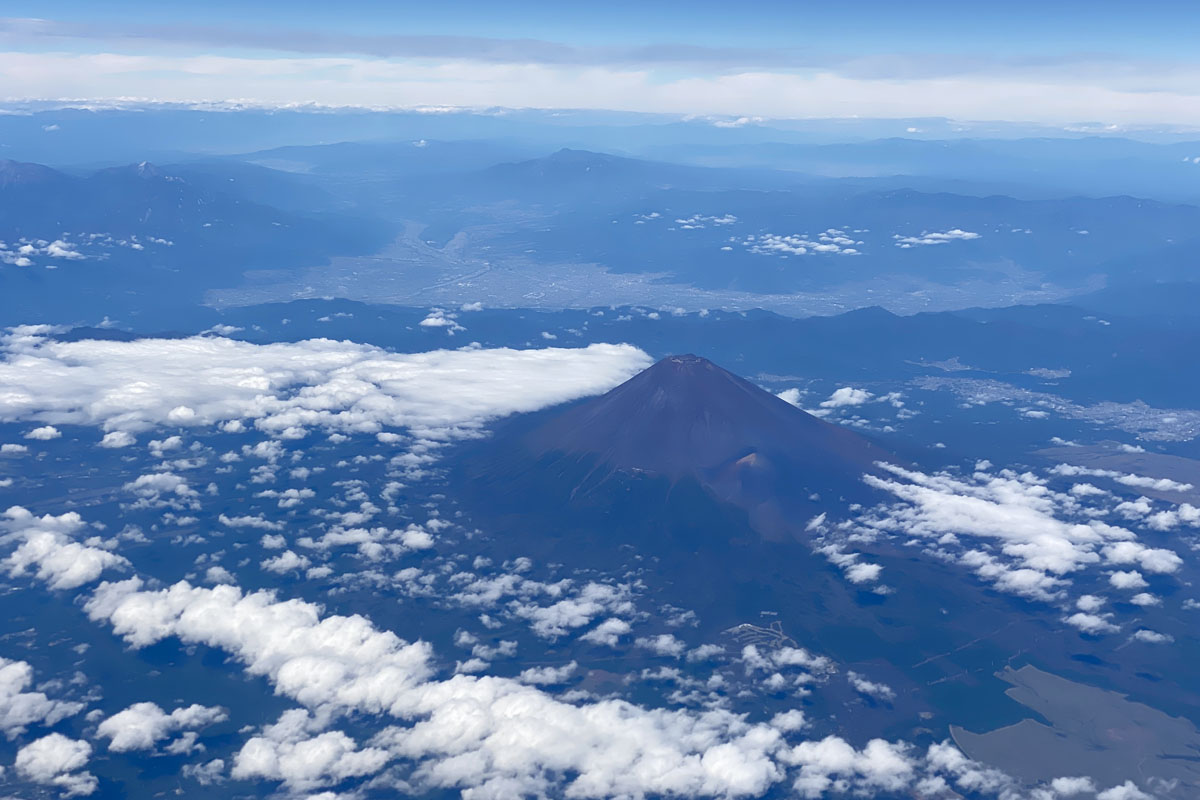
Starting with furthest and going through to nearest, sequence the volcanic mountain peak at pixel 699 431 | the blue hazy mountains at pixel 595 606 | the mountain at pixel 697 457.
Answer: the volcanic mountain peak at pixel 699 431 < the mountain at pixel 697 457 < the blue hazy mountains at pixel 595 606

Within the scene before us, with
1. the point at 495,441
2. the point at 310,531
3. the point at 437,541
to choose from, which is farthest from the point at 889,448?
the point at 310,531

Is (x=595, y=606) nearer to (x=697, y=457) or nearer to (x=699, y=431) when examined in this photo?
(x=697, y=457)

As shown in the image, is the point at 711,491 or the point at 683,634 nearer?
the point at 683,634

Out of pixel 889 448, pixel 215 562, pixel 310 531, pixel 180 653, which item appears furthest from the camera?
pixel 889 448

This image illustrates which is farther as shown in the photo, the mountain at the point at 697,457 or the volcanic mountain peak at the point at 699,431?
the volcanic mountain peak at the point at 699,431

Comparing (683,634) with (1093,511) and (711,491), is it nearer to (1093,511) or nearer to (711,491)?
(711,491)

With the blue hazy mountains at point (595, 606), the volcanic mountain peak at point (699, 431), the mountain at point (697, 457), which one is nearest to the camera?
the blue hazy mountains at point (595, 606)

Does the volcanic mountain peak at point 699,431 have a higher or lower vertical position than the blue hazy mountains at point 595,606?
higher

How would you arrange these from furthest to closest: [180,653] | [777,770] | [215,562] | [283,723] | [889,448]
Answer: [889,448] → [215,562] → [180,653] → [283,723] → [777,770]

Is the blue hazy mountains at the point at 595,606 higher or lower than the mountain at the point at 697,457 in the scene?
lower
